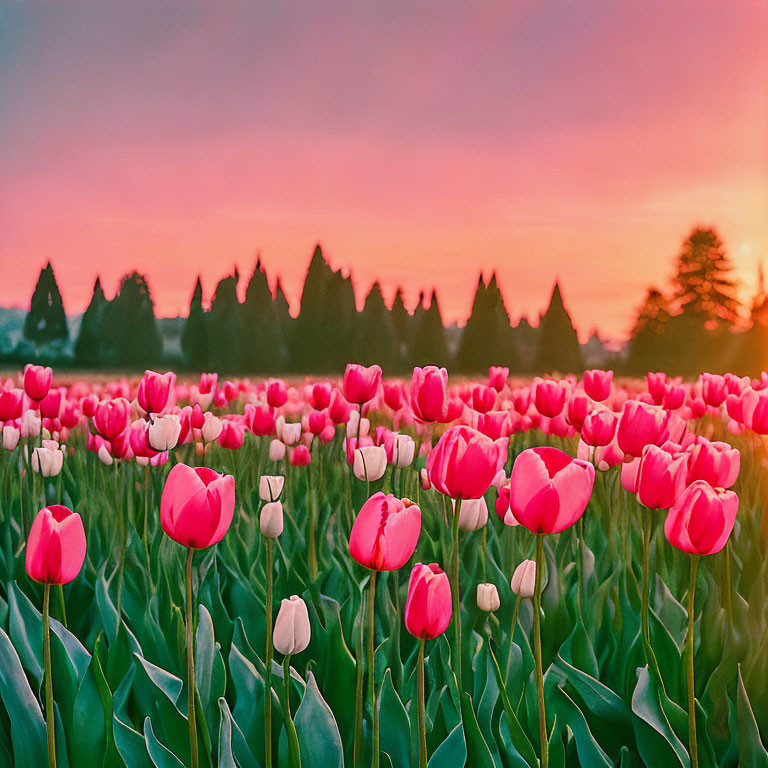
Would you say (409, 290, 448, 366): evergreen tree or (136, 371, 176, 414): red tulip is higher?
(409, 290, 448, 366): evergreen tree

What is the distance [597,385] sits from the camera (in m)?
3.28

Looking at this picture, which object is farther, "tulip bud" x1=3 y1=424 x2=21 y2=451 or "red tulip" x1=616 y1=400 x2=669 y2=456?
"tulip bud" x1=3 y1=424 x2=21 y2=451

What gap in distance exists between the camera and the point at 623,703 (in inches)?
62.0

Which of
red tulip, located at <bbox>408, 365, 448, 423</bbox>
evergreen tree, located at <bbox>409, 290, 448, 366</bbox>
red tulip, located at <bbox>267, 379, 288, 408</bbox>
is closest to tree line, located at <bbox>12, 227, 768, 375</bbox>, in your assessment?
evergreen tree, located at <bbox>409, 290, 448, 366</bbox>

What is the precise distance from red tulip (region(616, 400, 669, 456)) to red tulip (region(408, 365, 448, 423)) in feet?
1.63

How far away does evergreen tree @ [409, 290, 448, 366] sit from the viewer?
33.2 m

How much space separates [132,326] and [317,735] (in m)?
38.9

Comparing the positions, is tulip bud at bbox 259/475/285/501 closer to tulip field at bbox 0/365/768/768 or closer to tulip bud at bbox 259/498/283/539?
tulip field at bbox 0/365/768/768

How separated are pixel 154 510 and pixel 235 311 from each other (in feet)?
106

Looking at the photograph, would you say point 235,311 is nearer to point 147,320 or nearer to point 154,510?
point 147,320

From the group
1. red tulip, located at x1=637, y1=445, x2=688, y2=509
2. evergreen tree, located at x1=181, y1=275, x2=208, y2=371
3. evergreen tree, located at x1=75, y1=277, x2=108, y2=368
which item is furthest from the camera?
evergreen tree, located at x1=75, y1=277, x2=108, y2=368

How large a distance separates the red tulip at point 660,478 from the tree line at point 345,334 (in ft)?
101

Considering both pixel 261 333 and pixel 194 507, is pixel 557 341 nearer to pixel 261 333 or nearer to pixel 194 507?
pixel 261 333

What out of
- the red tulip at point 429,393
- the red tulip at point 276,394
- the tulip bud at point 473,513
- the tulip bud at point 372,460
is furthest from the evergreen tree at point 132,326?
the tulip bud at point 473,513
